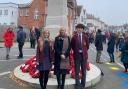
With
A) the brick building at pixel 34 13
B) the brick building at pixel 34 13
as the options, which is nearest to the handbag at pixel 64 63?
the brick building at pixel 34 13

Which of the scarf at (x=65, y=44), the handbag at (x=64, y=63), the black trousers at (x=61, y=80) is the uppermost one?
the scarf at (x=65, y=44)

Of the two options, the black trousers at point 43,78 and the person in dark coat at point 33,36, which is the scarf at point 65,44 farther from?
the person in dark coat at point 33,36

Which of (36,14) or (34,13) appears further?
(34,13)

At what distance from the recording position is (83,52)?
9.63m

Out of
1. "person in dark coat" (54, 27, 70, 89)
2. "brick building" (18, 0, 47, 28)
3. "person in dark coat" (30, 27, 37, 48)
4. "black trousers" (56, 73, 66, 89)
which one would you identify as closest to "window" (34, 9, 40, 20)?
"brick building" (18, 0, 47, 28)

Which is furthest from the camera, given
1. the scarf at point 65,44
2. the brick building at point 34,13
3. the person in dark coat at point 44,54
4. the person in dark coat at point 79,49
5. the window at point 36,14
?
the window at point 36,14

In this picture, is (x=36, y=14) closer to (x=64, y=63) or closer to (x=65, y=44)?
(x=65, y=44)

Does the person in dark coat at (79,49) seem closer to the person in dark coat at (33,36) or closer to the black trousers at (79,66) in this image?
the black trousers at (79,66)

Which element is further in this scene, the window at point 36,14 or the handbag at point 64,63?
the window at point 36,14

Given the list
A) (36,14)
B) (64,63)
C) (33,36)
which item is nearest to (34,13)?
(36,14)

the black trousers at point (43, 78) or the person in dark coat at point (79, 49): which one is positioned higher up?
the person in dark coat at point (79, 49)

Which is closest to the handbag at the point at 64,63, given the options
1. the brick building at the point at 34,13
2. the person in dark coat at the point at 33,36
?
the person in dark coat at the point at 33,36

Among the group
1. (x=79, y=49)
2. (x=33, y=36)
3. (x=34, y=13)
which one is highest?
(x=34, y=13)

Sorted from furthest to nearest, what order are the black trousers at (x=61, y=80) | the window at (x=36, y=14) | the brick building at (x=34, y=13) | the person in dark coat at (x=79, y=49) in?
the window at (x=36, y=14), the brick building at (x=34, y=13), the person in dark coat at (x=79, y=49), the black trousers at (x=61, y=80)
